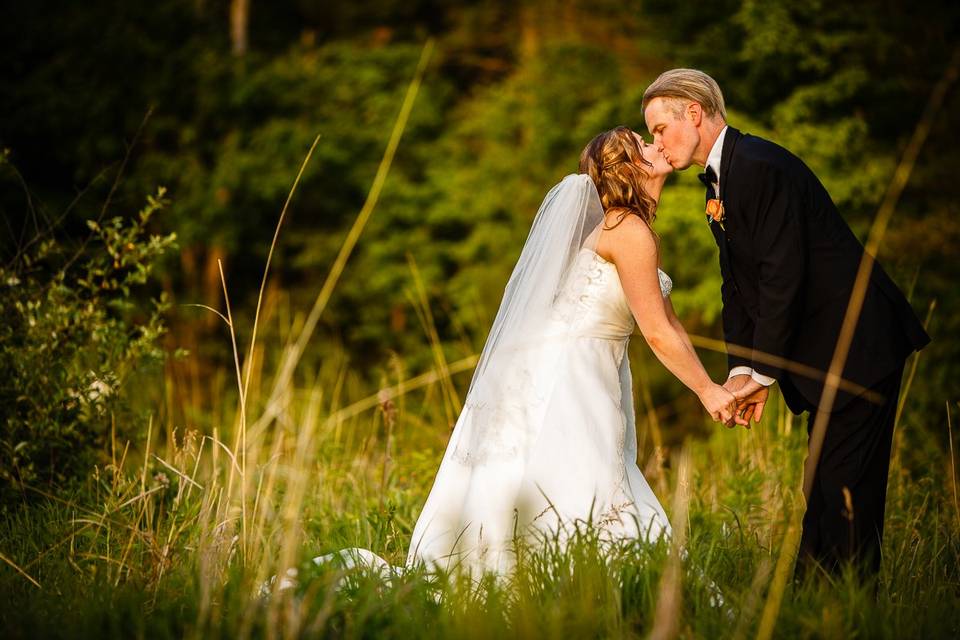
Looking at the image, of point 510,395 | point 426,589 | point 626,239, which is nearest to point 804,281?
point 626,239

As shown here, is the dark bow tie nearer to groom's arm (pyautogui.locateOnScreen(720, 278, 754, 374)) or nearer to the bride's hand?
groom's arm (pyautogui.locateOnScreen(720, 278, 754, 374))

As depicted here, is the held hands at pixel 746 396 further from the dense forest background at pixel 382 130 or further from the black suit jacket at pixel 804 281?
the dense forest background at pixel 382 130

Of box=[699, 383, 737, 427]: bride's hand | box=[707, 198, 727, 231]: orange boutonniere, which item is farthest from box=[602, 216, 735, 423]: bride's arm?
box=[707, 198, 727, 231]: orange boutonniere

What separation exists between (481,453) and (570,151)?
1160cm

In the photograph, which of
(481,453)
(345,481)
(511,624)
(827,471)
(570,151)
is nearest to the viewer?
(511,624)

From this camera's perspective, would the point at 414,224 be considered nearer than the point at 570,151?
No

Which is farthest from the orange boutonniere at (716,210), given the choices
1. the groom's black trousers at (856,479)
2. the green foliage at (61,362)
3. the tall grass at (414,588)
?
the green foliage at (61,362)

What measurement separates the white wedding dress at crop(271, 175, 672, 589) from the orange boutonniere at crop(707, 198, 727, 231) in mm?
309

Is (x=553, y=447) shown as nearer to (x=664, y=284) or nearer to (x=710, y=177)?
(x=664, y=284)

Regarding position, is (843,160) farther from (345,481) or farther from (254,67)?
(254,67)

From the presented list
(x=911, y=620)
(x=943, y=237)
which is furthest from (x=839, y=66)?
(x=911, y=620)

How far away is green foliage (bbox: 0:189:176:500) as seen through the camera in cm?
436

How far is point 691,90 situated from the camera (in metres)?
3.42

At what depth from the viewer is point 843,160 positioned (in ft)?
35.0
